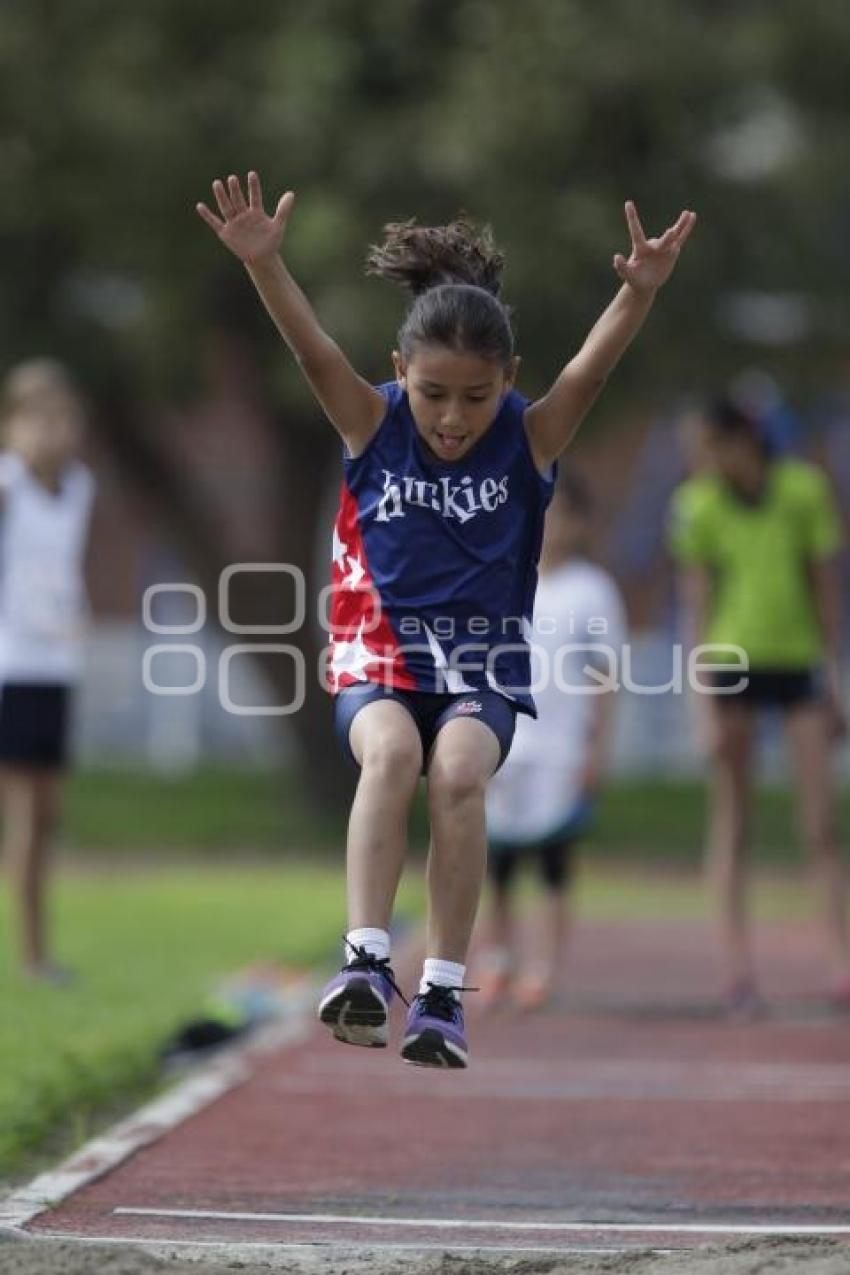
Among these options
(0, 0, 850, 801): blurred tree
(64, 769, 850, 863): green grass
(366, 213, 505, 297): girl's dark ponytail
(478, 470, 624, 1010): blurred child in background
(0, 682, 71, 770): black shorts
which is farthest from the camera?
(64, 769, 850, 863): green grass

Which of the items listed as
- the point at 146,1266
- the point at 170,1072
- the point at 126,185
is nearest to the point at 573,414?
the point at 146,1266

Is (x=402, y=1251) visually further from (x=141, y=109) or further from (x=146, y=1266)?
(x=141, y=109)

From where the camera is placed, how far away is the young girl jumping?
18.9ft

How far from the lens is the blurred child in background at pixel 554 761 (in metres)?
10.7

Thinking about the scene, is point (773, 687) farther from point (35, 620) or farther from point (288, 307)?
point (288, 307)

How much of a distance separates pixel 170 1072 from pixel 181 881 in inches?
384

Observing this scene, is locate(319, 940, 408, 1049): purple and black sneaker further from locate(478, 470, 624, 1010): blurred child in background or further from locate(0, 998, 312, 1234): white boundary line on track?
locate(478, 470, 624, 1010): blurred child in background

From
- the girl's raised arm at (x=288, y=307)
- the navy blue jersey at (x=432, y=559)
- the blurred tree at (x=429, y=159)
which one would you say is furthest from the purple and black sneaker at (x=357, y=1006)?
the blurred tree at (x=429, y=159)

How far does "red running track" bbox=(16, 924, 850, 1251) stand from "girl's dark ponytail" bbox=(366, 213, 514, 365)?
214 centimetres

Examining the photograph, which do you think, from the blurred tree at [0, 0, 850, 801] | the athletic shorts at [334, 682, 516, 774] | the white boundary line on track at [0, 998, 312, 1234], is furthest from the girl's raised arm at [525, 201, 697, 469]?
the blurred tree at [0, 0, 850, 801]

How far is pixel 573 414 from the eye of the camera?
609 centimetres

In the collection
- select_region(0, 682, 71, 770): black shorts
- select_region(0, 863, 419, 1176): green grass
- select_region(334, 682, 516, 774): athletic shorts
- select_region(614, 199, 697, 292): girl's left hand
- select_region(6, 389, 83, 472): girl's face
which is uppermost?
select_region(6, 389, 83, 472): girl's face

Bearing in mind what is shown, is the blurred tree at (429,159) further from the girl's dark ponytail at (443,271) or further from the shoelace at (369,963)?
the shoelace at (369,963)

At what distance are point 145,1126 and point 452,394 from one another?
2.57m
